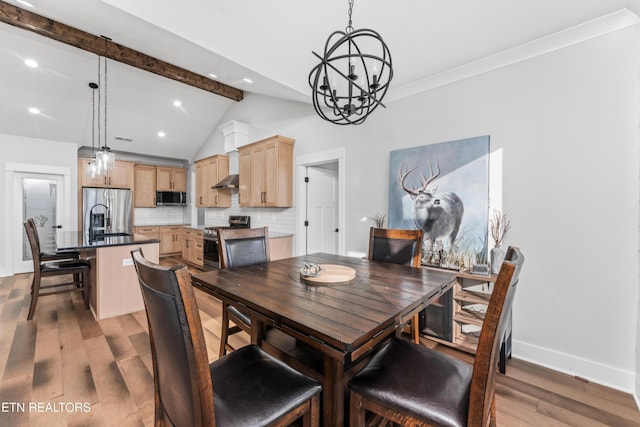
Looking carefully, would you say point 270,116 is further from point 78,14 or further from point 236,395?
point 236,395

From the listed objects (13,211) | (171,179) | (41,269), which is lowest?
(41,269)

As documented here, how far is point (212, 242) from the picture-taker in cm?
Answer: 495

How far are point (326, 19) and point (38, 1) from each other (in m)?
2.40

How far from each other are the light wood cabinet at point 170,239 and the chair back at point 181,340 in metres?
6.78

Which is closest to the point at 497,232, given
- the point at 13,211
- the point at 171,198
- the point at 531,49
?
the point at 531,49

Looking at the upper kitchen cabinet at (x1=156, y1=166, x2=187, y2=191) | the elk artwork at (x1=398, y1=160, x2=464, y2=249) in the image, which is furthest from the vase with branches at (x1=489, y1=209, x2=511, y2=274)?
the upper kitchen cabinet at (x1=156, y1=166, x2=187, y2=191)

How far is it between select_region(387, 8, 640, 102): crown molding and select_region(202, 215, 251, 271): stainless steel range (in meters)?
3.75

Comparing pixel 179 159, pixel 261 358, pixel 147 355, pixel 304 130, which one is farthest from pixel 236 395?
pixel 179 159

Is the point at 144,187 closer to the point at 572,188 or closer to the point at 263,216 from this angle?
the point at 263,216

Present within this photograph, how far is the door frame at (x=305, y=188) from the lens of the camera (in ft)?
11.9

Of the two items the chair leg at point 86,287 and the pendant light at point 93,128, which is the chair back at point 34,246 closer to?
the chair leg at point 86,287

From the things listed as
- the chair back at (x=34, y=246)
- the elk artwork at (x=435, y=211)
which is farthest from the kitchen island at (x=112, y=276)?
the elk artwork at (x=435, y=211)

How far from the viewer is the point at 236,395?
102 centimetres

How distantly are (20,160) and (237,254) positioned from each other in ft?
19.3
